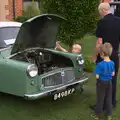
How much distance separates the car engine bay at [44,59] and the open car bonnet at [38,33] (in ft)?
0.49

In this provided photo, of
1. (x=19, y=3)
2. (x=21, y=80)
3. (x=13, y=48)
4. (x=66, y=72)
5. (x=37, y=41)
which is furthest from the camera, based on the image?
(x=19, y=3)

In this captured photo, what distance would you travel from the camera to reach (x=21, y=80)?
4867 millimetres

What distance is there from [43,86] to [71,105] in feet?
3.06

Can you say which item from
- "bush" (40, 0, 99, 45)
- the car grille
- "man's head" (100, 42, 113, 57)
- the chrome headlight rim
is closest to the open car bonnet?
the chrome headlight rim

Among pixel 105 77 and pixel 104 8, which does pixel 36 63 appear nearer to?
pixel 105 77

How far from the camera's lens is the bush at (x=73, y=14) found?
7609 mm

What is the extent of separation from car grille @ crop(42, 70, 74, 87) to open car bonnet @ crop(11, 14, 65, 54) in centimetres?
75

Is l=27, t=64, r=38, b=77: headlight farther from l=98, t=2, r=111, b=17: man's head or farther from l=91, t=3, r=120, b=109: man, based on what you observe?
l=98, t=2, r=111, b=17: man's head

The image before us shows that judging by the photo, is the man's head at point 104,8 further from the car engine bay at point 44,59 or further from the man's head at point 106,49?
the car engine bay at point 44,59

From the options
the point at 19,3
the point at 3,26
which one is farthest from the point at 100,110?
the point at 19,3

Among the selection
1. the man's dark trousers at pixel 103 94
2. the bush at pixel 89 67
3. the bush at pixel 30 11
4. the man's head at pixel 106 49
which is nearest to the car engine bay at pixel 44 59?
the man's dark trousers at pixel 103 94

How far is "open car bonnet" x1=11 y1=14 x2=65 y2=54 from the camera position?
5233mm

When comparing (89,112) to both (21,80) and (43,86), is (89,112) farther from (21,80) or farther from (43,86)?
(21,80)

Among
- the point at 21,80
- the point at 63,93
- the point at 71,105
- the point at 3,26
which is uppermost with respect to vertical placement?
the point at 3,26
